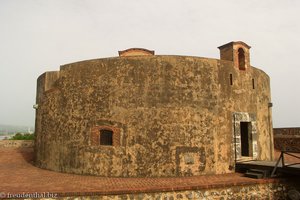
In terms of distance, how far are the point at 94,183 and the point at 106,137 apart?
220cm

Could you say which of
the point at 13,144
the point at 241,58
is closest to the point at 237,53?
the point at 241,58

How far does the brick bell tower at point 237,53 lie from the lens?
Result: 11531mm

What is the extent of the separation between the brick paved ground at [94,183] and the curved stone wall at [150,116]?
62 centimetres

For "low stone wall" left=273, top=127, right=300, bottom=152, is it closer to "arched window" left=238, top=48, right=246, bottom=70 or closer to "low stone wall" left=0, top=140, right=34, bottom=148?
"arched window" left=238, top=48, right=246, bottom=70

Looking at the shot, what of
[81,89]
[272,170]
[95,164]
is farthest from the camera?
[81,89]

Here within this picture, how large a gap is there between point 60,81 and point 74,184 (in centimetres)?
499

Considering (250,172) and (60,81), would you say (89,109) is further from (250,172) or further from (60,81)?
(250,172)

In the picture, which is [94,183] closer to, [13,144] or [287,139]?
[13,144]

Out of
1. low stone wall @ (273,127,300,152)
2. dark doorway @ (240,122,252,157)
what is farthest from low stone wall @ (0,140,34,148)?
low stone wall @ (273,127,300,152)

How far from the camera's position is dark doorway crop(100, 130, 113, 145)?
10359mm

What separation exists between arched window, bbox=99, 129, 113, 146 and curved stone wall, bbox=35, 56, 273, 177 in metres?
0.14

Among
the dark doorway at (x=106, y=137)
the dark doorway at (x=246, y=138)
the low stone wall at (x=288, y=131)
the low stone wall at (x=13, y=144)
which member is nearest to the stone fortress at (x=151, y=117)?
the dark doorway at (x=106, y=137)

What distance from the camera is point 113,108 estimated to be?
1022cm

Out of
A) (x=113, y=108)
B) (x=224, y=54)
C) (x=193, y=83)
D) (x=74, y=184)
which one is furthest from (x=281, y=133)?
(x=74, y=184)
